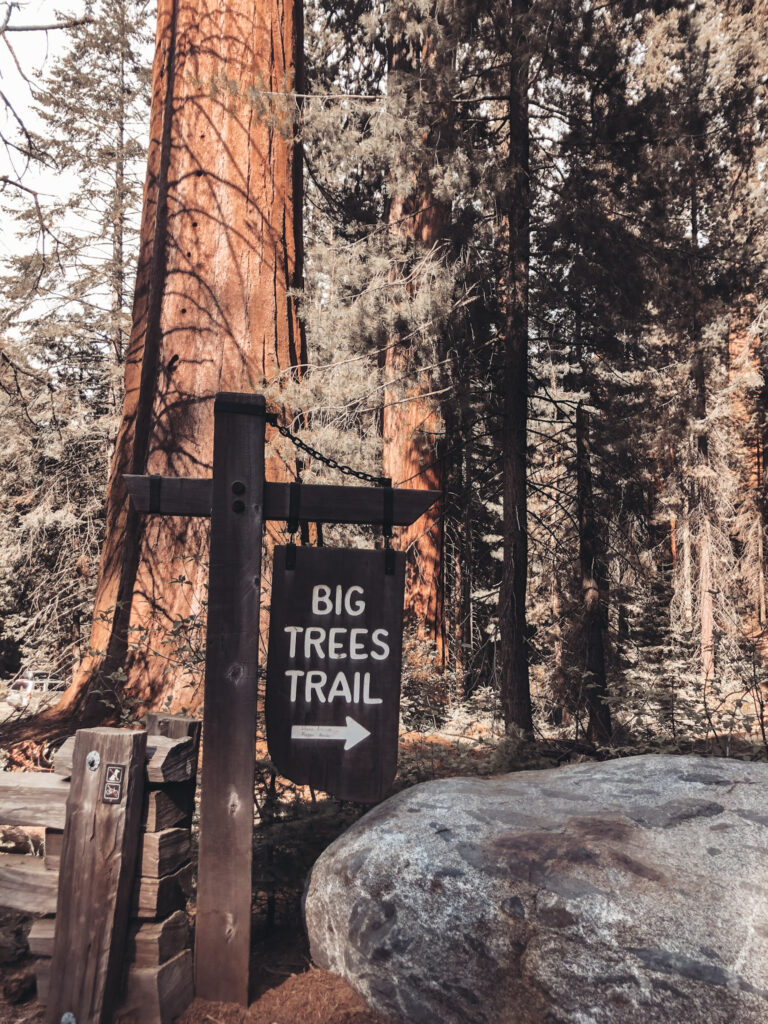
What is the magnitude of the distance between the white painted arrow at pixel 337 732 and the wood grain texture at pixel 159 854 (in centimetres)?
69

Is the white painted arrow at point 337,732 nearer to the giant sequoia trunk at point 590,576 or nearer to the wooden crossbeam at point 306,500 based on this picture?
the wooden crossbeam at point 306,500

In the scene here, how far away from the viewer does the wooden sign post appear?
3387 millimetres

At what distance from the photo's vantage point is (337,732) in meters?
3.68

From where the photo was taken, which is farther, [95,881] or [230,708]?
[230,708]

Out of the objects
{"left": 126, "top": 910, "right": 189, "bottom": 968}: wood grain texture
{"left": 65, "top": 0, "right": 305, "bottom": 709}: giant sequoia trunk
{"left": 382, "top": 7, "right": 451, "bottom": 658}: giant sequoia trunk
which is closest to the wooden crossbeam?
{"left": 126, "top": 910, "right": 189, "bottom": 968}: wood grain texture

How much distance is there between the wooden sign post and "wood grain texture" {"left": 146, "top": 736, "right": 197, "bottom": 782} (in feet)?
0.40

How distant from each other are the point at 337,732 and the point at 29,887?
1503 millimetres

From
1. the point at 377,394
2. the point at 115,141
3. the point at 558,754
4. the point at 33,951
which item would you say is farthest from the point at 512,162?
the point at 115,141

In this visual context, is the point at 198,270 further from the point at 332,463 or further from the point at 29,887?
the point at 29,887

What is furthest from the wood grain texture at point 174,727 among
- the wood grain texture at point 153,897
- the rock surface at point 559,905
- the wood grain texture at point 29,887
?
the rock surface at point 559,905

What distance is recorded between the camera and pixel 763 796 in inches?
140

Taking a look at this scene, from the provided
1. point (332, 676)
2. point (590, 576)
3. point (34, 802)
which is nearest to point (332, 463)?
point (332, 676)

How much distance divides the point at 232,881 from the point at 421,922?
871 millimetres

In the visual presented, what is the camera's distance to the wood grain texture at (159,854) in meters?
3.30
